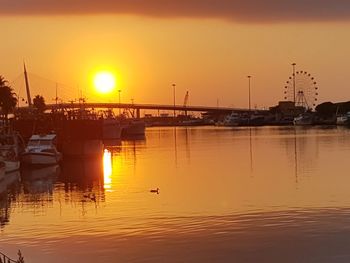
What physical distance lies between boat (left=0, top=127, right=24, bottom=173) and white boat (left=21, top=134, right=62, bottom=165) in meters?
1.17

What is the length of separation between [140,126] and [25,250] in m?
158

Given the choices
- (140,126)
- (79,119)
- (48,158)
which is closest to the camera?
(48,158)

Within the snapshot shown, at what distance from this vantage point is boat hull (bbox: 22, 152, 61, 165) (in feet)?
231

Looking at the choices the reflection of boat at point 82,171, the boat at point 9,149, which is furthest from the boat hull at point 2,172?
the reflection of boat at point 82,171

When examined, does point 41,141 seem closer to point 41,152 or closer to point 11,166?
point 41,152

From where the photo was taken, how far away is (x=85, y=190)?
169ft

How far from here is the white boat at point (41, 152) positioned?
7075cm

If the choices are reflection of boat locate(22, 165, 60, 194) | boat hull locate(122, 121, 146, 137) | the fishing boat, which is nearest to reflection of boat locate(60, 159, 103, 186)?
reflection of boat locate(22, 165, 60, 194)

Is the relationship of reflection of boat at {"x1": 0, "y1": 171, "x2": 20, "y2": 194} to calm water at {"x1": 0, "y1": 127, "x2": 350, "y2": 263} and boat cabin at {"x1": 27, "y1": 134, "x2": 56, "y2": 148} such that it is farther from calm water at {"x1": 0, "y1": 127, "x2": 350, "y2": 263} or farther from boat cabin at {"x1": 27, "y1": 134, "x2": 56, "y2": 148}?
boat cabin at {"x1": 27, "y1": 134, "x2": 56, "y2": 148}

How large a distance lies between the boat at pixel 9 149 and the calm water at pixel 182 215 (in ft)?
7.04

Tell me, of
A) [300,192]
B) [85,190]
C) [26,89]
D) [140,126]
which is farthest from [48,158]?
[140,126]

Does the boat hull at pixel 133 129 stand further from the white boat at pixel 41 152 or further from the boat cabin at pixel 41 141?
the boat cabin at pixel 41 141

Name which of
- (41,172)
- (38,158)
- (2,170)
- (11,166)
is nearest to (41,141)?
(38,158)

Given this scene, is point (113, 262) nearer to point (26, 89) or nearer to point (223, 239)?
point (223, 239)
